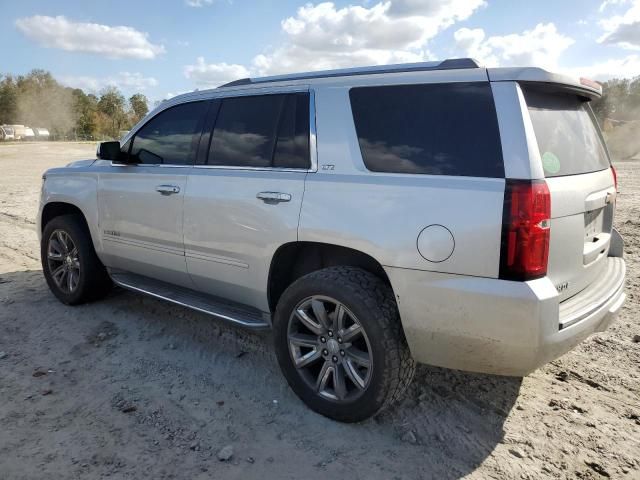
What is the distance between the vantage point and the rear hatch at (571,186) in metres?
2.57

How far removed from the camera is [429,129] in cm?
277

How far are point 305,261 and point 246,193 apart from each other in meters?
0.59

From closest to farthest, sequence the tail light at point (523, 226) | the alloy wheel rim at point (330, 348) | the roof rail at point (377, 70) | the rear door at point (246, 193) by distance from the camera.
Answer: the tail light at point (523, 226), the roof rail at point (377, 70), the alloy wheel rim at point (330, 348), the rear door at point (246, 193)

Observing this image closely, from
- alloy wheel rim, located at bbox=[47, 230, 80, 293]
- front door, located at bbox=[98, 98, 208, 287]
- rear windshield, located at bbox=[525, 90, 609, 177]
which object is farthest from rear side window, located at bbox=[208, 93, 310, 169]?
alloy wheel rim, located at bbox=[47, 230, 80, 293]

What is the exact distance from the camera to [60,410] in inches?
126

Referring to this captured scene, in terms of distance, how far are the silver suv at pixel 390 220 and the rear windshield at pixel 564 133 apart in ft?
0.04

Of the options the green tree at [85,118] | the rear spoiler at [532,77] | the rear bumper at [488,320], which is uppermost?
the green tree at [85,118]

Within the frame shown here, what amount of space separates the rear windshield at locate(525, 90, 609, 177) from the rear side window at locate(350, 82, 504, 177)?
0.81 feet

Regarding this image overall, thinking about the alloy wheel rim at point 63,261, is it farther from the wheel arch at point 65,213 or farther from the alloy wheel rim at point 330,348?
the alloy wheel rim at point 330,348

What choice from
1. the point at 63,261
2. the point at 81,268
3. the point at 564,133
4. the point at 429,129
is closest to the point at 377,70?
the point at 429,129

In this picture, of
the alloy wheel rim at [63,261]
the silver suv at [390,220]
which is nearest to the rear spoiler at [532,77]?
the silver suv at [390,220]

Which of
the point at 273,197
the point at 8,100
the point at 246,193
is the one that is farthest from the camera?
the point at 8,100

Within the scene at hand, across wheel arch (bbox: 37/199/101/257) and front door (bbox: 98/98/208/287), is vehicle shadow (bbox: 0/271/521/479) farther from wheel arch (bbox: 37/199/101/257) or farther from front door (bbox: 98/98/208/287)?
wheel arch (bbox: 37/199/101/257)

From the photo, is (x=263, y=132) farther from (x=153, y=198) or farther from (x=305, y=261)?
(x=153, y=198)
